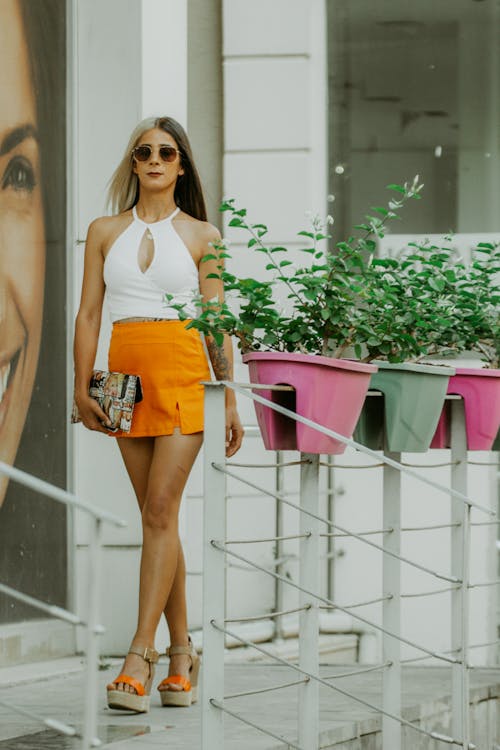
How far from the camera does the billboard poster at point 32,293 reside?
5715mm

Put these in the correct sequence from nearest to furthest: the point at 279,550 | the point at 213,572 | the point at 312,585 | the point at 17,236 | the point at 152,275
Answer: the point at 213,572, the point at 312,585, the point at 152,275, the point at 17,236, the point at 279,550

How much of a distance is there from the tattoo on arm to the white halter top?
0.14 m

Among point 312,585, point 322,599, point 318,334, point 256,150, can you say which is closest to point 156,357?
point 318,334

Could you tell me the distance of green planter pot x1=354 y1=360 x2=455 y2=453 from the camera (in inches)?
170

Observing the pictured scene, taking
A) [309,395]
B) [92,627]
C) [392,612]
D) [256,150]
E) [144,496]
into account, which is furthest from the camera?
[256,150]

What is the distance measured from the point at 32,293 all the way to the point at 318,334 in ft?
6.43

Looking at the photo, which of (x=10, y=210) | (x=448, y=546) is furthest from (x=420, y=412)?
(x=448, y=546)

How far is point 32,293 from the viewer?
19.3 feet

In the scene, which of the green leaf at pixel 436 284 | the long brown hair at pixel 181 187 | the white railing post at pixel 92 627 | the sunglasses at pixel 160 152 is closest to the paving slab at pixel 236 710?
the white railing post at pixel 92 627

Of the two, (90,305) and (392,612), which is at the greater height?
(90,305)

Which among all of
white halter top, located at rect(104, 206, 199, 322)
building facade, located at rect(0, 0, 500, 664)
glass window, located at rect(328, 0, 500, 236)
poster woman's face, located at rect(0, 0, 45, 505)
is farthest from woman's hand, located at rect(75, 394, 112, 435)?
glass window, located at rect(328, 0, 500, 236)

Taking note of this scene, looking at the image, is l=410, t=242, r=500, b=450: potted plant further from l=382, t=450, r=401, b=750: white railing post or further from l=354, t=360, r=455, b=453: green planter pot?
l=382, t=450, r=401, b=750: white railing post

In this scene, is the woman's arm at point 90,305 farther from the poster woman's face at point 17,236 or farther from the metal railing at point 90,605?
the metal railing at point 90,605

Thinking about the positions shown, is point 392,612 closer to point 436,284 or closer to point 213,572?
point 213,572
